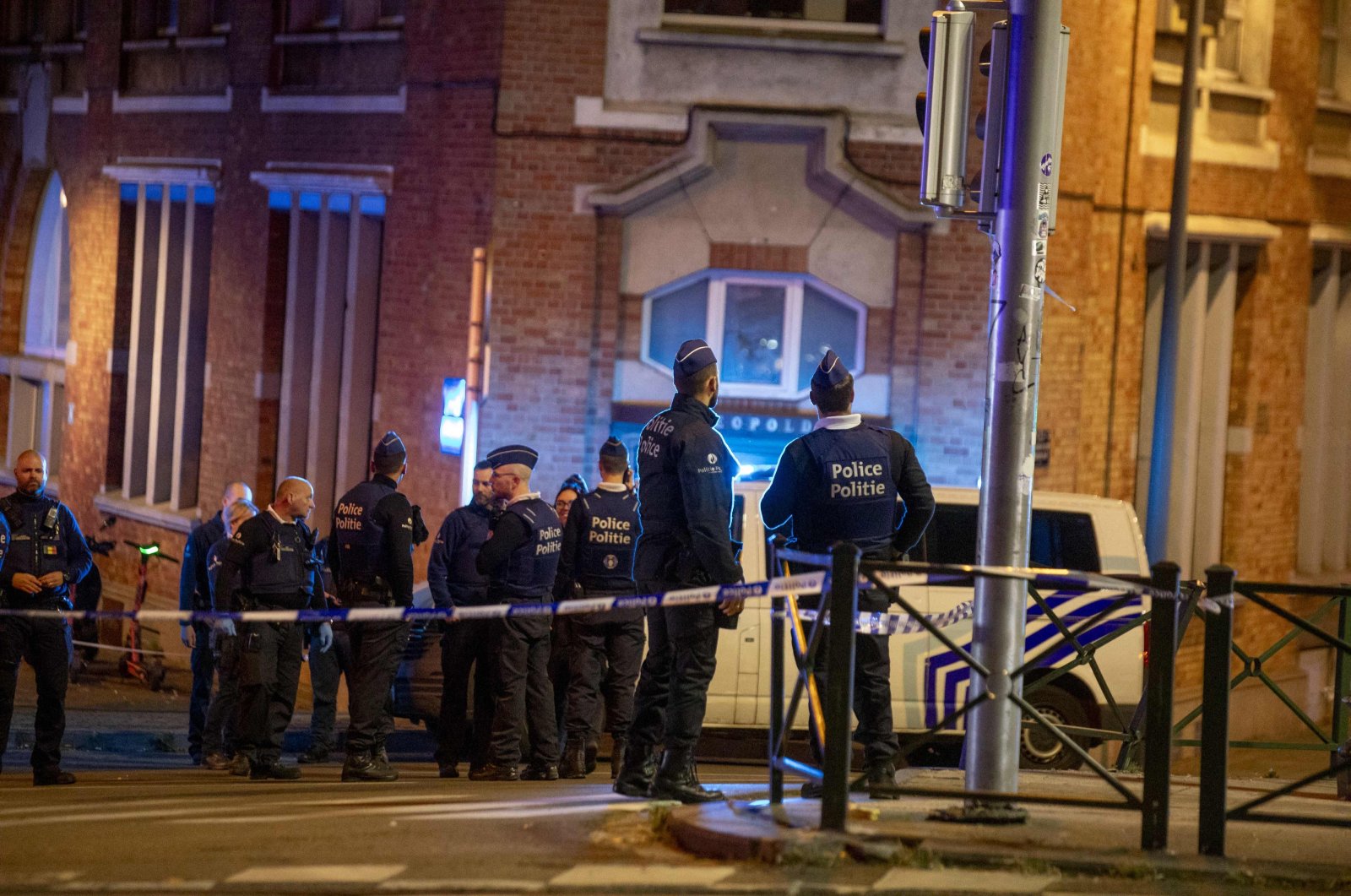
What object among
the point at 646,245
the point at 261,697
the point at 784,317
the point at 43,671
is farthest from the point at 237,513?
the point at 784,317

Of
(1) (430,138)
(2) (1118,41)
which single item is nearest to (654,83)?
(1) (430,138)

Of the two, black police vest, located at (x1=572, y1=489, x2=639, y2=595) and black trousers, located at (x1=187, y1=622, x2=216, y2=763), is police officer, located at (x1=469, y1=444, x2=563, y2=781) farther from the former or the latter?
black trousers, located at (x1=187, y1=622, x2=216, y2=763)

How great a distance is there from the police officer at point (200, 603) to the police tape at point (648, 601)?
1.34 metres

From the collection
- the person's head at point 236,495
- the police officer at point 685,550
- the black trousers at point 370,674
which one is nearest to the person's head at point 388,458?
the black trousers at point 370,674

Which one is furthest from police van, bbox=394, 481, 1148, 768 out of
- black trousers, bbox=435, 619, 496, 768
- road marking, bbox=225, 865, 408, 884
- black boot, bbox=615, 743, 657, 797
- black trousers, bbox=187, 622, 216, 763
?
road marking, bbox=225, 865, 408, 884

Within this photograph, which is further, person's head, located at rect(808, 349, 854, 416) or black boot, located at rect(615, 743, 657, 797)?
black boot, located at rect(615, 743, 657, 797)

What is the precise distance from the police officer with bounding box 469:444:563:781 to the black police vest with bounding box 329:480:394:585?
624 mm

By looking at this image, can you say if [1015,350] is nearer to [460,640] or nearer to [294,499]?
[460,640]

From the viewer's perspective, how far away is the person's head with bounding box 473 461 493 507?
10.4m

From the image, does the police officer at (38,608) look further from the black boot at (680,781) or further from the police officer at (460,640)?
the black boot at (680,781)

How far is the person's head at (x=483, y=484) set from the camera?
1038 cm

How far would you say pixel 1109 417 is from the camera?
49.7 ft

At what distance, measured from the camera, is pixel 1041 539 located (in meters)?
10.9

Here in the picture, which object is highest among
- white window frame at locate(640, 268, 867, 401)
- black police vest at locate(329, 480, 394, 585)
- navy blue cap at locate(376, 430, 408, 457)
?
white window frame at locate(640, 268, 867, 401)
